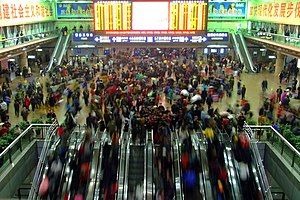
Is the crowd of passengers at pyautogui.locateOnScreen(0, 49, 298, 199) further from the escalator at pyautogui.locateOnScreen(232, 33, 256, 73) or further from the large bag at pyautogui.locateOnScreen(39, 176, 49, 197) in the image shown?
the escalator at pyautogui.locateOnScreen(232, 33, 256, 73)

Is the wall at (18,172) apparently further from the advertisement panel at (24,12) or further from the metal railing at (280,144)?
the advertisement panel at (24,12)

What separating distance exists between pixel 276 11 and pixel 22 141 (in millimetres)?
22605

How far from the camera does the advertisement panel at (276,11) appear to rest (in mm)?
25309

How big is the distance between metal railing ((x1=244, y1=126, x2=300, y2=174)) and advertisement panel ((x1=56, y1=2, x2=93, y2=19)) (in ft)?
77.3

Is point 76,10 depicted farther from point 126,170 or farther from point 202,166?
point 202,166

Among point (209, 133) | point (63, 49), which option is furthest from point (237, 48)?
point (209, 133)

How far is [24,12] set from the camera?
29188mm

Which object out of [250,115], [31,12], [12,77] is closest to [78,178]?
[250,115]

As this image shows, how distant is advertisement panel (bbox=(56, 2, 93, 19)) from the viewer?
33.8 metres

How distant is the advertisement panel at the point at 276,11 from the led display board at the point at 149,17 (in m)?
5.76

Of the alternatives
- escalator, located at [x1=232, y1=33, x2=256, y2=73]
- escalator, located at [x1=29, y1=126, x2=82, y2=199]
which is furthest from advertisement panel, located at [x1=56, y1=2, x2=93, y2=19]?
→ escalator, located at [x1=29, y1=126, x2=82, y2=199]

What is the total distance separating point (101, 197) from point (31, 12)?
923 inches

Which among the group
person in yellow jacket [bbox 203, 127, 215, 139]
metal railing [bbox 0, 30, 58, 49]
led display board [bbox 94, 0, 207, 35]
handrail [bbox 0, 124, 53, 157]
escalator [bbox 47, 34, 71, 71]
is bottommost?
handrail [bbox 0, 124, 53, 157]

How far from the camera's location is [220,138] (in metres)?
13.0
